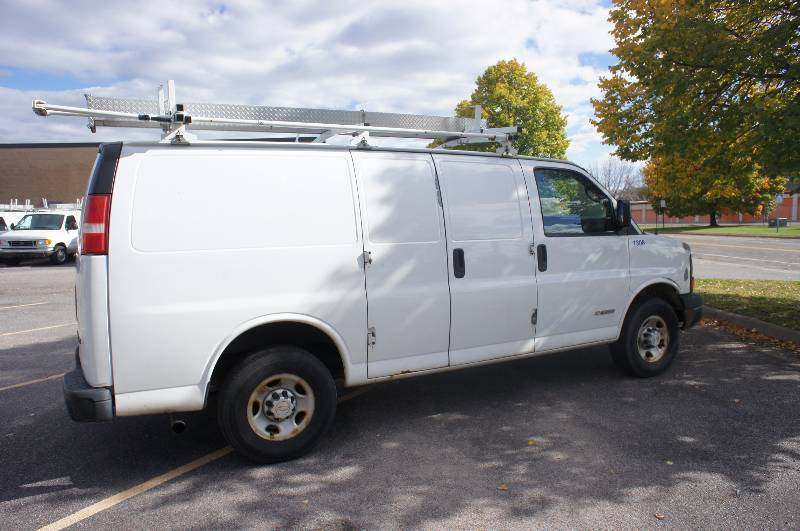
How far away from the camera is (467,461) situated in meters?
3.96

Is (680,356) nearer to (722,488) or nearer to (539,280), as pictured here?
(539,280)

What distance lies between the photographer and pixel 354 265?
4168 millimetres

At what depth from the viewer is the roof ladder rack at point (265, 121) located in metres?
3.77

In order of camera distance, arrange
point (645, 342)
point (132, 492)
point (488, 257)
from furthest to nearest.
→ 1. point (645, 342)
2. point (488, 257)
3. point (132, 492)

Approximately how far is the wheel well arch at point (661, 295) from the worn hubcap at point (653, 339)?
214 millimetres

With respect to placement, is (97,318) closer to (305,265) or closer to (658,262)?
(305,265)

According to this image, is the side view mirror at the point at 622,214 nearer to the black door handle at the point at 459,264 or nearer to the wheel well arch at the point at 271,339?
the black door handle at the point at 459,264

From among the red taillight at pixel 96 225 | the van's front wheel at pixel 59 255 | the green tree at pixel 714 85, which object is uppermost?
the green tree at pixel 714 85

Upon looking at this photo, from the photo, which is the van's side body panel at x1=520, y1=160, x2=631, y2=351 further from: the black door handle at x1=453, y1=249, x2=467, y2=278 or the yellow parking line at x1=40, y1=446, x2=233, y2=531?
the yellow parking line at x1=40, y1=446, x2=233, y2=531

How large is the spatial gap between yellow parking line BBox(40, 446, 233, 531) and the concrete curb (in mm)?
6615

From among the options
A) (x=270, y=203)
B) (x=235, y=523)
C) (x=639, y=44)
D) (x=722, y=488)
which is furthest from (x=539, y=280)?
(x=639, y=44)

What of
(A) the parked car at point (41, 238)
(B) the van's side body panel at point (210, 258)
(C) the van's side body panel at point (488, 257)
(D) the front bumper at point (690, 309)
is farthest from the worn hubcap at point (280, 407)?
(A) the parked car at point (41, 238)

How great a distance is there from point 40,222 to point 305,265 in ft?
71.4

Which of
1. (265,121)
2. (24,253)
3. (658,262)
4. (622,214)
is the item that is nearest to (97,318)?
(265,121)
